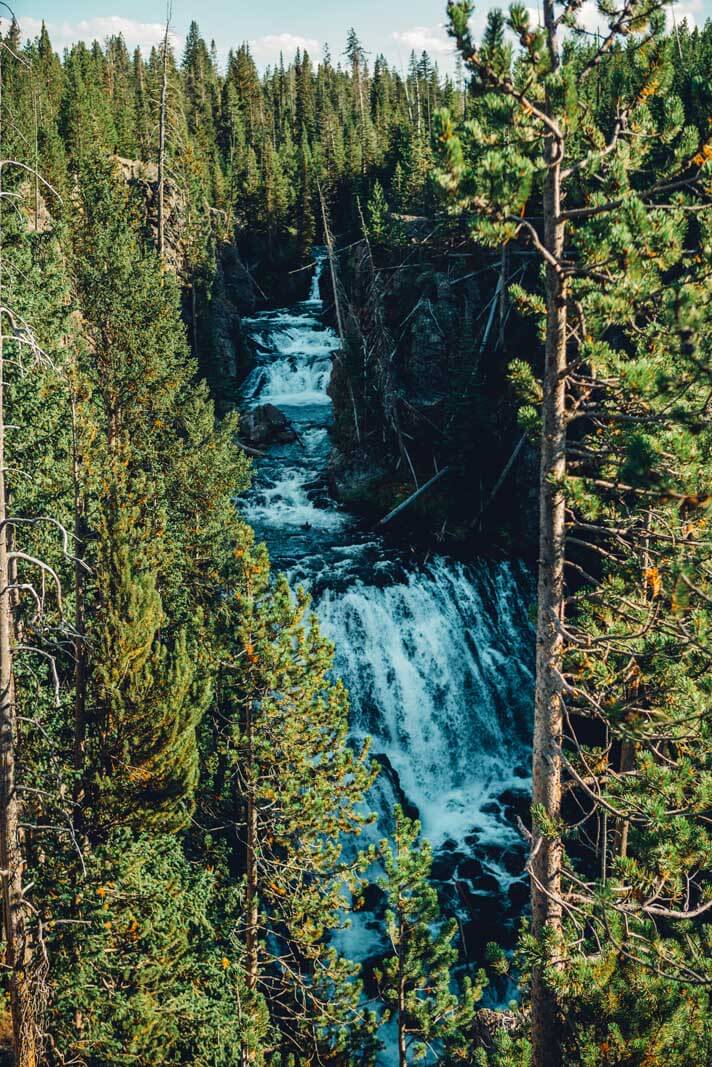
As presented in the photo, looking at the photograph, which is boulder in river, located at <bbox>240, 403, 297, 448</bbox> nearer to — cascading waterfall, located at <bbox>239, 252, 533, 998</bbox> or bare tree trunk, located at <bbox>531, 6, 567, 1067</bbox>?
cascading waterfall, located at <bbox>239, 252, 533, 998</bbox>

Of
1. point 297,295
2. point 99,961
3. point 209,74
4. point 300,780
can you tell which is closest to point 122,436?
point 300,780

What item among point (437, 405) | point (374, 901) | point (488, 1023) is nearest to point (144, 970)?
point (488, 1023)

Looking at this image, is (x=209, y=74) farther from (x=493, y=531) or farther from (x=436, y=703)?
(x=436, y=703)

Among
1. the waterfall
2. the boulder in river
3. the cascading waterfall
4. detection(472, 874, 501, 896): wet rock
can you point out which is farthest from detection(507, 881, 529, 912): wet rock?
the boulder in river

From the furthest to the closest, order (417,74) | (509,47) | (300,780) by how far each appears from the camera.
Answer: (417,74) < (300,780) < (509,47)

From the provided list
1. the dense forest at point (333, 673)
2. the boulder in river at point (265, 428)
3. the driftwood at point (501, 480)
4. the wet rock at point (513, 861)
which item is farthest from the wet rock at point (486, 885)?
the boulder in river at point (265, 428)

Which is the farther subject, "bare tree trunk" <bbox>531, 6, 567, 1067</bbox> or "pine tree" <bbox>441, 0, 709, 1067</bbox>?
"bare tree trunk" <bbox>531, 6, 567, 1067</bbox>

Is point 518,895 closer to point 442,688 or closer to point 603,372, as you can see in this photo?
point 442,688
